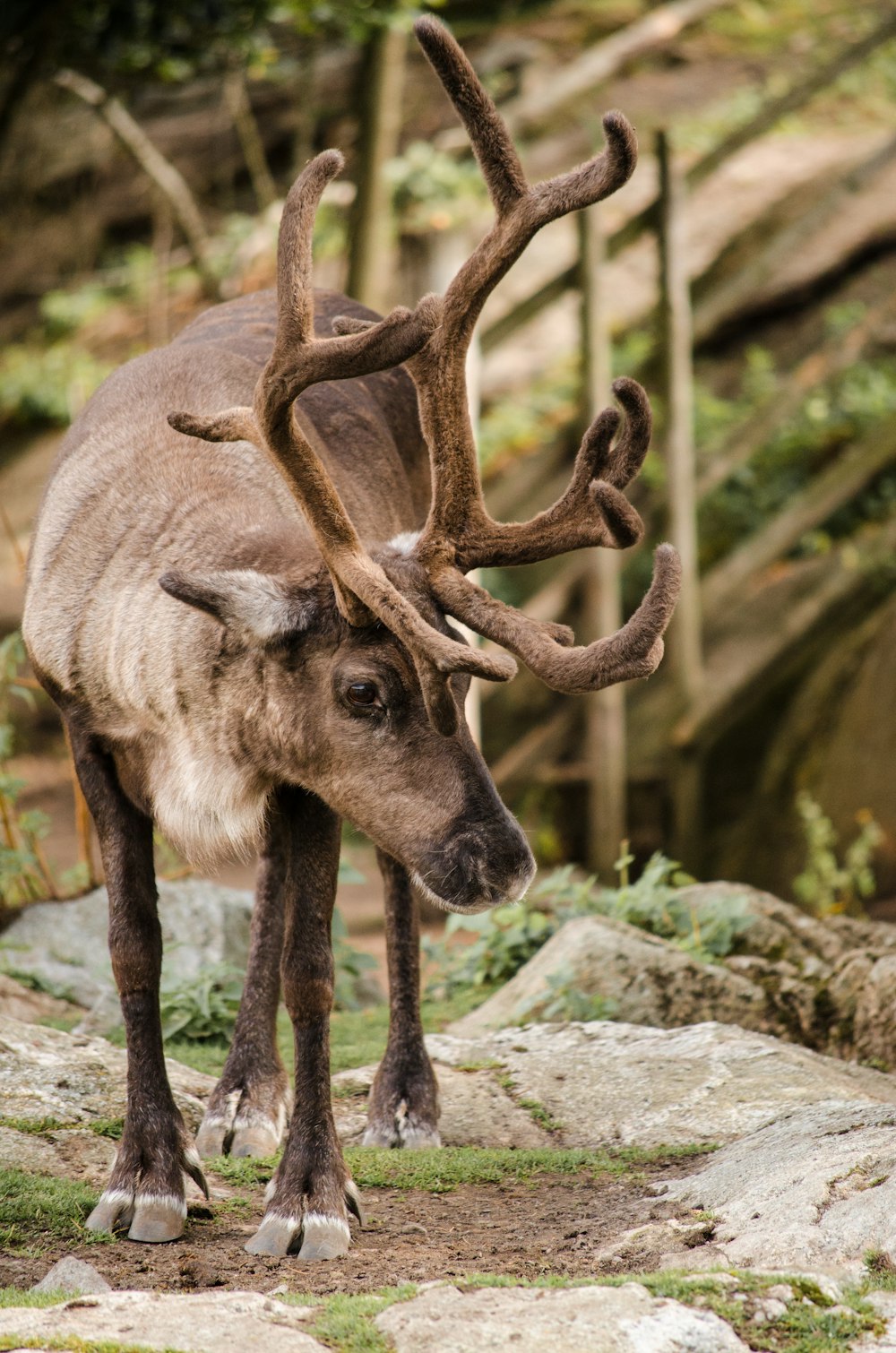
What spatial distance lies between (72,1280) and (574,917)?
3.61m

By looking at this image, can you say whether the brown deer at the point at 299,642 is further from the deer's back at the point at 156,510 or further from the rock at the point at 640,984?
the rock at the point at 640,984

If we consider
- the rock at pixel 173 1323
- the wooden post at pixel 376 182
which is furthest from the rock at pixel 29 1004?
the wooden post at pixel 376 182

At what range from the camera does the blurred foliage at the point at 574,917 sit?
6.25 metres

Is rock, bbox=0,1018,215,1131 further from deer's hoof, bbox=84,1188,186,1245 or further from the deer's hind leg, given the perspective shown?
deer's hoof, bbox=84,1188,186,1245

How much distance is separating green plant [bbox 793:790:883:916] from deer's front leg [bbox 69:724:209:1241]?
13.7ft

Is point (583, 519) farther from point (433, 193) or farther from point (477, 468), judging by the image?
point (433, 193)

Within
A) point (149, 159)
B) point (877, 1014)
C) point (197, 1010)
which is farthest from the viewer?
point (149, 159)

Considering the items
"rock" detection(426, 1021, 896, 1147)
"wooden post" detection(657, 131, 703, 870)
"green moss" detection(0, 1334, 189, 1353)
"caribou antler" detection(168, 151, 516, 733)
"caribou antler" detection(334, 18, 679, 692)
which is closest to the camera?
"green moss" detection(0, 1334, 189, 1353)

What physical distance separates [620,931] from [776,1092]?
129cm

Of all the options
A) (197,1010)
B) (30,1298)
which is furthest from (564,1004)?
(30,1298)

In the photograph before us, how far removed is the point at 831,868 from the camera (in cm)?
781

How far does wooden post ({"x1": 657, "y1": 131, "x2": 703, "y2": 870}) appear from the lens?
31.3 feet

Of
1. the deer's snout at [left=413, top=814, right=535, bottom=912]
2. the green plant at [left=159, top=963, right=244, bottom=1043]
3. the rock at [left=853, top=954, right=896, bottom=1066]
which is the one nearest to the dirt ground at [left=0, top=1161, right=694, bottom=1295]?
the deer's snout at [left=413, top=814, right=535, bottom=912]

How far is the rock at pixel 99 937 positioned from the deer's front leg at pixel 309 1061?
2.05m
